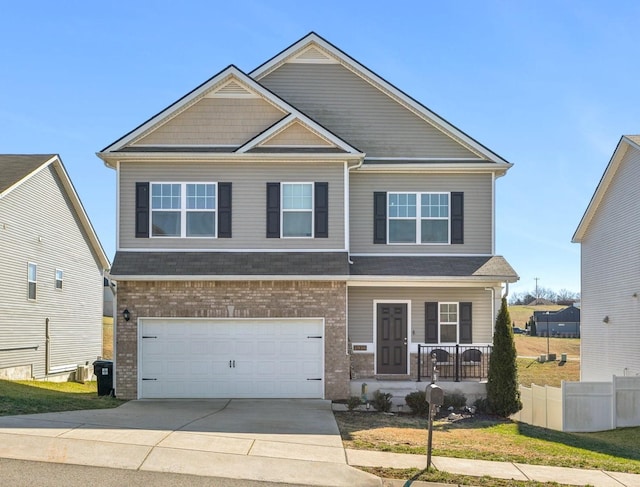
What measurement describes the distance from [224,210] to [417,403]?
6.85m

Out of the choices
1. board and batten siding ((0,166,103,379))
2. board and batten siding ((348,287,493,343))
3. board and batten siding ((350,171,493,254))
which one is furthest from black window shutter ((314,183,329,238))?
board and batten siding ((0,166,103,379))

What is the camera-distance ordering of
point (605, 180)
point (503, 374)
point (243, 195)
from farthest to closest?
point (605, 180) < point (243, 195) < point (503, 374)

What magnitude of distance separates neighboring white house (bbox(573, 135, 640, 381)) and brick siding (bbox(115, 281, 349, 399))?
962 cm

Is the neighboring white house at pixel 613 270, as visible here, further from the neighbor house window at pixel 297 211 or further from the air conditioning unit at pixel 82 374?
the air conditioning unit at pixel 82 374

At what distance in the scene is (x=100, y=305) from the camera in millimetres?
31250

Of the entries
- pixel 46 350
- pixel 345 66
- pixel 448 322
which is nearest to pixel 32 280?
pixel 46 350

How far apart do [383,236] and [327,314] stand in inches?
129

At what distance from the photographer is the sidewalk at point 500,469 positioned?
10383 mm

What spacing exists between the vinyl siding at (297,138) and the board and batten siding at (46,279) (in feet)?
31.9

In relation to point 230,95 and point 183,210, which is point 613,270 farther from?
point 183,210

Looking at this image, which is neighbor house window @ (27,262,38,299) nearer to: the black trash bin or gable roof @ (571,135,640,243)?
the black trash bin

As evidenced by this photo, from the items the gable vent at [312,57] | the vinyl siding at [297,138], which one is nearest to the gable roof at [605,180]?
the gable vent at [312,57]

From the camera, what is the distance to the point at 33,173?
23.8 m

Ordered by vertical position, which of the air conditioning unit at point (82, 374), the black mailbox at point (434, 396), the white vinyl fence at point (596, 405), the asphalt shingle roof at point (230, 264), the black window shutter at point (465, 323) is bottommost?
the air conditioning unit at point (82, 374)
